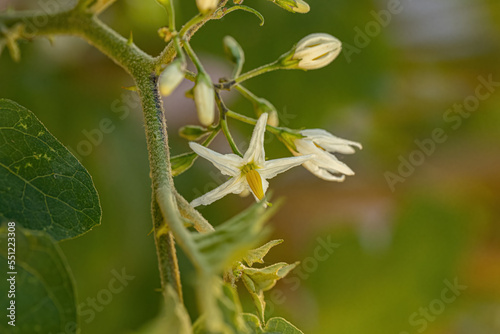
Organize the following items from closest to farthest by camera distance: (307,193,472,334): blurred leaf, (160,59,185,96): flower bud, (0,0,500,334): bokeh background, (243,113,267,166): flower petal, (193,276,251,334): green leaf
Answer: (193,276,251,334): green leaf → (160,59,185,96): flower bud → (243,113,267,166): flower petal → (0,0,500,334): bokeh background → (307,193,472,334): blurred leaf

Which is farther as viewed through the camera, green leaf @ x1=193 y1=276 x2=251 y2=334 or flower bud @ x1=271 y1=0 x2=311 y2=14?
flower bud @ x1=271 y1=0 x2=311 y2=14

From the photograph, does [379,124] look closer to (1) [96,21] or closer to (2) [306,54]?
(2) [306,54]

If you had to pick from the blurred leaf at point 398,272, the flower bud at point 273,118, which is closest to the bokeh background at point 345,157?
the blurred leaf at point 398,272

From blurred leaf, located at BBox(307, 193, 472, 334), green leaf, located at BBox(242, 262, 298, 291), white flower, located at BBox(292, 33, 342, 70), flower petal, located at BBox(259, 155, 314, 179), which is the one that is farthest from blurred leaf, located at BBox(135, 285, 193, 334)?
blurred leaf, located at BBox(307, 193, 472, 334)

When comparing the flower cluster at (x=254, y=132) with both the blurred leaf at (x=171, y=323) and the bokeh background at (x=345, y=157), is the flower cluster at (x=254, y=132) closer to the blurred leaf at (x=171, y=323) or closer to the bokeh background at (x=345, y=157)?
the blurred leaf at (x=171, y=323)

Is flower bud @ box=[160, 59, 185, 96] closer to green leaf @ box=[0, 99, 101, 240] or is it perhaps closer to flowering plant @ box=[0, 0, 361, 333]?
flowering plant @ box=[0, 0, 361, 333]

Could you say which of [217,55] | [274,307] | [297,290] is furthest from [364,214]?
[217,55]
